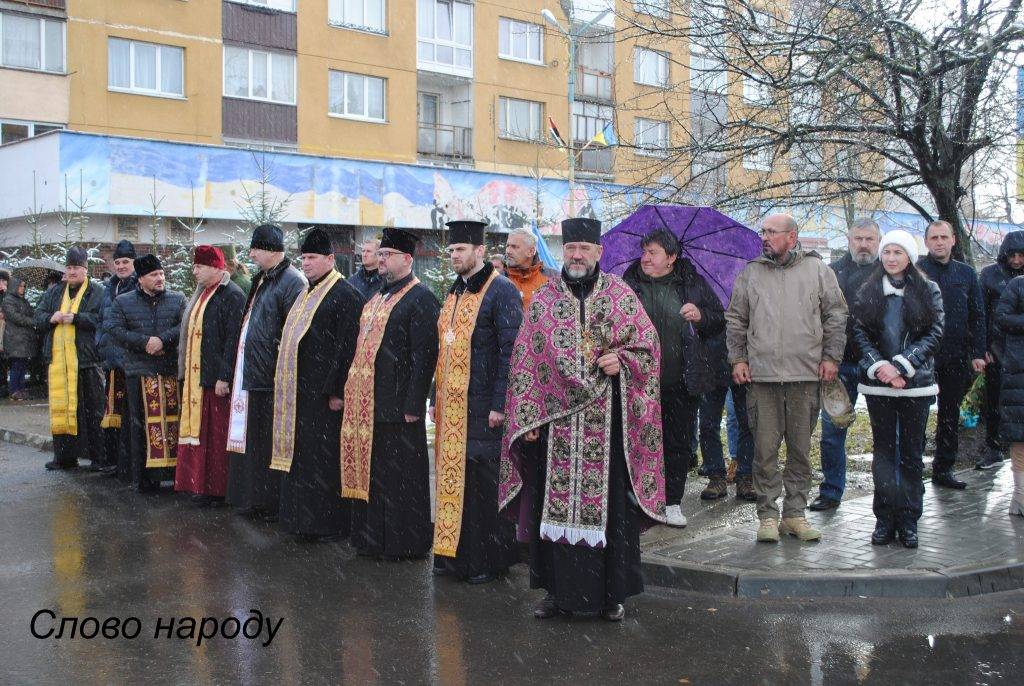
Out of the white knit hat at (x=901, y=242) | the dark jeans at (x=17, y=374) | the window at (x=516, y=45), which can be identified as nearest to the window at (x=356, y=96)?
the window at (x=516, y=45)

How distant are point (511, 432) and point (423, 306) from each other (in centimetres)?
176

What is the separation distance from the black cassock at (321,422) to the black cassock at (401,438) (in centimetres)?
76

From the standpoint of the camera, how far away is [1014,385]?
7859 mm

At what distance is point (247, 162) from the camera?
26.3 metres

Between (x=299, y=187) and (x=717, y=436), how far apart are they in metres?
20.1

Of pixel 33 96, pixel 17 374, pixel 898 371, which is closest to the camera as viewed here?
pixel 898 371

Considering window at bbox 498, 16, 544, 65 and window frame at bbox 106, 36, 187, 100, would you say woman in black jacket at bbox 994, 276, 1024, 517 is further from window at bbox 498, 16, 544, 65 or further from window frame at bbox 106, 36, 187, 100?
window at bbox 498, 16, 544, 65

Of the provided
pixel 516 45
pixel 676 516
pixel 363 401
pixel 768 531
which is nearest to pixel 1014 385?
pixel 768 531

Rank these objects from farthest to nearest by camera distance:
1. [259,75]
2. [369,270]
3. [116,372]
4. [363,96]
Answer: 1. [363,96]
2. [259,75]
3. [116,372]
4. [369,270]

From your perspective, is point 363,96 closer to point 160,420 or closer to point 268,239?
point 160,420

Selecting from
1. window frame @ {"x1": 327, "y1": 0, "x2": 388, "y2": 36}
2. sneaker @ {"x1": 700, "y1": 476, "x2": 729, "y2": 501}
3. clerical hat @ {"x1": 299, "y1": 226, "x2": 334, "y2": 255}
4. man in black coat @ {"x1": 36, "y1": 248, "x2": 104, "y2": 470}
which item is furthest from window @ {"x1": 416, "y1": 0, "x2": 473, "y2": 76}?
sneaker @ {"x1": 700, "y1": 476, "x2": 729, "y2": 501}

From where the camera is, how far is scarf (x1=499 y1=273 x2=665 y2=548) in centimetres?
584

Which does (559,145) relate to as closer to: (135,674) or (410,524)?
(410,524)

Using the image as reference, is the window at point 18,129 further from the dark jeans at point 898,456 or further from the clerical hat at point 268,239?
the dark jeans at point 898,456
